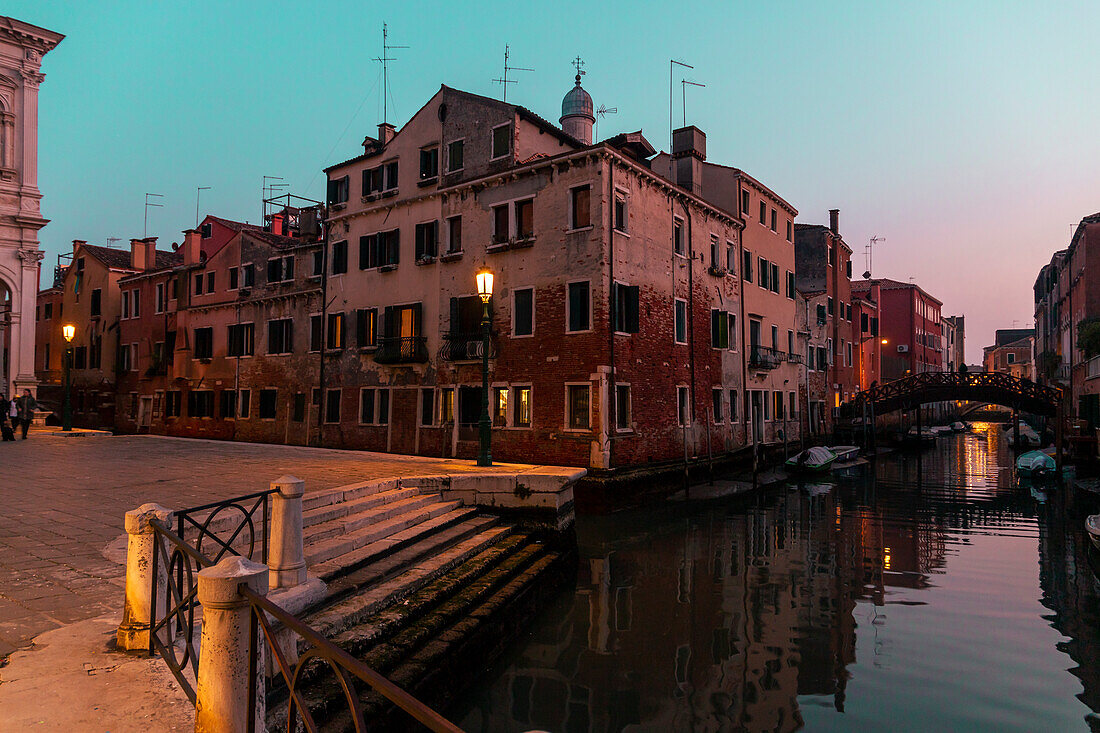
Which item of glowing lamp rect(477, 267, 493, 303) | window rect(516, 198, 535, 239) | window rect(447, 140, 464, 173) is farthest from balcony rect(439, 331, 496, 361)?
glowing lamp rect(477, 267, 493, 303)

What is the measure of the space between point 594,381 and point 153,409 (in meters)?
24.8

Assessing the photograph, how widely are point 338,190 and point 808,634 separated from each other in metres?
21.8

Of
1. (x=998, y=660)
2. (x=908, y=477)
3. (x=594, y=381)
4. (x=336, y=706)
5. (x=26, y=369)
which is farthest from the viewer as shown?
(x=908, y=477)

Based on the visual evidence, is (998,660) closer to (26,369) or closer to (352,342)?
(352,342)

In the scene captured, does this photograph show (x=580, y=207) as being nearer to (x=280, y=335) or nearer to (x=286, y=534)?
(x=280, y=335)

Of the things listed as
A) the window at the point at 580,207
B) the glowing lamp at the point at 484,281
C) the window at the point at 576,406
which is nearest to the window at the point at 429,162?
the window at the point at 580,207

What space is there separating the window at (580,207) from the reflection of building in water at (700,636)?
8649 millimetres

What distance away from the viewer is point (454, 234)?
69.7 ft

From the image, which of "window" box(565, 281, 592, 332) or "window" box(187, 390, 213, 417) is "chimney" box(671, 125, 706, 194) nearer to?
"window" box(565, 281, 592, 332)

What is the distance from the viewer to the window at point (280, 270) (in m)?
26.3

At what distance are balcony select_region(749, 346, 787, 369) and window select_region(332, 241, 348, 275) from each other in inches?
626

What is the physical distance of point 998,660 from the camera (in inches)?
323

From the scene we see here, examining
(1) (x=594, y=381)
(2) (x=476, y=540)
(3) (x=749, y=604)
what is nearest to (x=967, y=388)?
(1) (x=594, y=381)

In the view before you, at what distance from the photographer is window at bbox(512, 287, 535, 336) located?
63.6 feet
